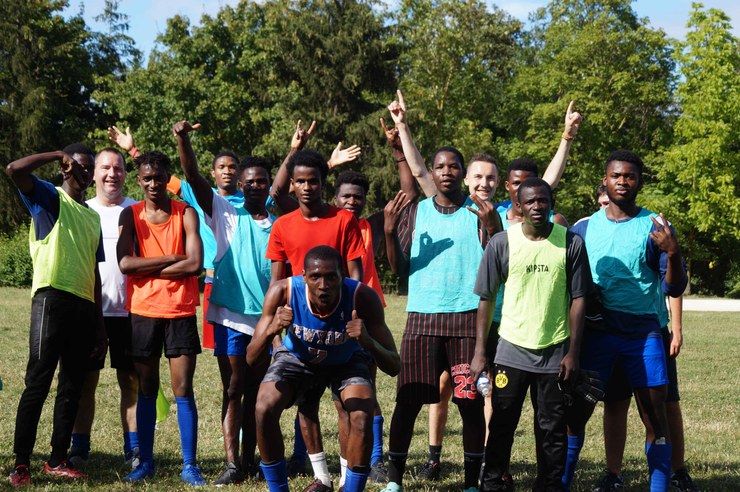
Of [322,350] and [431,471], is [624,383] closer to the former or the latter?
[431,471]

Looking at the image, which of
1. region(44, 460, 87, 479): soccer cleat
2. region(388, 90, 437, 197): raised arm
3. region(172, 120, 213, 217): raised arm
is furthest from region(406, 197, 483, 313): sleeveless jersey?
region(44, 460, 87, 479): soccer cleat

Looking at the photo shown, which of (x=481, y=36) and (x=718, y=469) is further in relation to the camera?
(x=481, y=36)

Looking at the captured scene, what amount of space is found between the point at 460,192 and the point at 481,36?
42.1 metres

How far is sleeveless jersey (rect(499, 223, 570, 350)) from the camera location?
5996mm

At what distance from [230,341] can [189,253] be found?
29.2 inches

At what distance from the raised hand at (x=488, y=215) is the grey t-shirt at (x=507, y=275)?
0.23m

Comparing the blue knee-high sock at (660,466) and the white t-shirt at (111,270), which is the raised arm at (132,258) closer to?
the white t-shirt at (111,270)

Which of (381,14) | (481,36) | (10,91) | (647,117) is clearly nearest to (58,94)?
(10,91)

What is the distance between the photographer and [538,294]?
602 centimetres

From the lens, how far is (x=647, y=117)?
45.3 meters

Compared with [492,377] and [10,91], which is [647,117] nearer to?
[10,91]

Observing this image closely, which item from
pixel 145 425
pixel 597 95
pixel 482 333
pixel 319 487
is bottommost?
pixel 319 487

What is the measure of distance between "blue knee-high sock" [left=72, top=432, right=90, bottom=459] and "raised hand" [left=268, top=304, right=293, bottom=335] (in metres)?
2.70

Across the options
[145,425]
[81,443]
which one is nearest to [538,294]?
[145,425]
